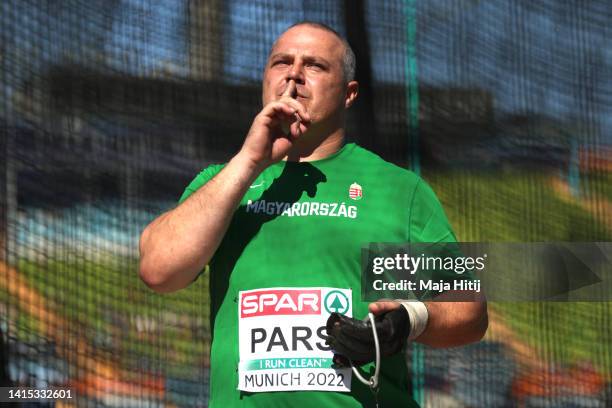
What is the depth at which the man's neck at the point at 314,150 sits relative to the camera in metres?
2.86

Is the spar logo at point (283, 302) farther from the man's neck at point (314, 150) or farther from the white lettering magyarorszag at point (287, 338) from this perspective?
the man's neck at point (314, 150)

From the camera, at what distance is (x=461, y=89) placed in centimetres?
422

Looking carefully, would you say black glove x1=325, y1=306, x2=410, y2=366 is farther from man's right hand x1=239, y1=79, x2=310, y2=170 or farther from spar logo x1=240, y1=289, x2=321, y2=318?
man's right hand x1=239, y1=79, x2=310, y2=170

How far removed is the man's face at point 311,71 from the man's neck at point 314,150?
0.05 meters

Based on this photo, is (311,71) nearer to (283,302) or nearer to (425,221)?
(425,221)

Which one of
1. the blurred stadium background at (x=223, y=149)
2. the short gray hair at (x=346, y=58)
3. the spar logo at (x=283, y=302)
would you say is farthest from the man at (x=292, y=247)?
the blurred stadium background at (x=223, y=149)

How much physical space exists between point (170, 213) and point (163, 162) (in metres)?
1.48

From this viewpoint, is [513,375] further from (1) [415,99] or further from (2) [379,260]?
(2) [379,260]

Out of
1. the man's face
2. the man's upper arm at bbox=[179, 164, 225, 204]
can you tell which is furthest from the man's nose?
the man's upper arm at bbox=[179, 164, 225, 204]

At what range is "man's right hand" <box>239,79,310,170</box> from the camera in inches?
103

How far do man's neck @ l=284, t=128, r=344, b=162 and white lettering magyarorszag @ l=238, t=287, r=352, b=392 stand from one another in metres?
0.40

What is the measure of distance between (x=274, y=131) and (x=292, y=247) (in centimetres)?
29

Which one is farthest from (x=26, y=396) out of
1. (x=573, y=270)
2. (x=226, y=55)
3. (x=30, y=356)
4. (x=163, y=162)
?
(x=573, y=270)

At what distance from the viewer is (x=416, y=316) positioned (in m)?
2.60
